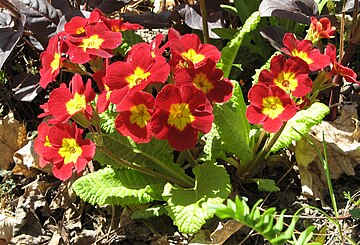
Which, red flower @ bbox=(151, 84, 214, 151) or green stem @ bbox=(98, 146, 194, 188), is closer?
red flower @ bbox=(151, 84, 214, 151)

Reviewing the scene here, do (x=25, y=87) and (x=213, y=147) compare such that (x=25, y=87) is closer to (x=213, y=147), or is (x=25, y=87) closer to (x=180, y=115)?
(x=213, y=147)

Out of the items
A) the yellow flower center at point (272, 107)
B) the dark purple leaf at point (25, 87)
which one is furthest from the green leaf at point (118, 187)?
the dark purple leaf at point (25, 87)

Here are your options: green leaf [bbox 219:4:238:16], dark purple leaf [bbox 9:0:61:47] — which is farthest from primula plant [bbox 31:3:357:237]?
dark purple leaf [bbox 9:0:61:47]

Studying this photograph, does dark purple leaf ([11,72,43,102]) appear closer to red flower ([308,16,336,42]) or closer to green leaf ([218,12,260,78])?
green leaf ([218,12,260,78])

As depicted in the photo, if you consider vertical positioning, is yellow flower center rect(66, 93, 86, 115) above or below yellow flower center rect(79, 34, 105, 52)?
below

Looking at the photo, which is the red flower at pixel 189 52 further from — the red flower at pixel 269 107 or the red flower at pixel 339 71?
the red flower at pixel 339 71

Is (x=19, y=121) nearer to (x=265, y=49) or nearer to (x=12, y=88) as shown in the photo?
(x=12, y=88)

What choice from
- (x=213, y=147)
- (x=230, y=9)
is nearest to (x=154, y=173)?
(x=213, y=147)

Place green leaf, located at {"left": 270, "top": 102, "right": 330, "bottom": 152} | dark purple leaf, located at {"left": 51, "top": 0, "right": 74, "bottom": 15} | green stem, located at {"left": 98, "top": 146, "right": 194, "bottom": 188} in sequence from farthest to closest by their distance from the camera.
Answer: dark purple leaf, located at {"left": 51, "top": 0, "right": 74, "bottom": 15}, green leaf, located at {"left": 270, "top": 102, "right": 330, "bottom": 152}, green stem, located at {"left": 98, "top": 146, "right": 194, "bottom": 188}

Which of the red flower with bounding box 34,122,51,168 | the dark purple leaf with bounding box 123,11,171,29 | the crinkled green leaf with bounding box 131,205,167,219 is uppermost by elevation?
the dark purple leaf with bounding box 123,11,171,29
